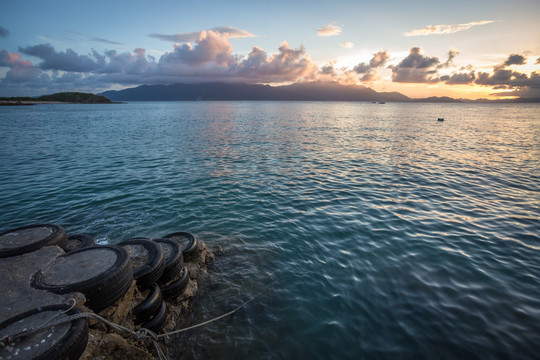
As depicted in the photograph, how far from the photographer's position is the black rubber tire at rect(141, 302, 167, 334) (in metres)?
6.85

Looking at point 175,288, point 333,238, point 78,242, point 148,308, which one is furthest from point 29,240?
point 333,238

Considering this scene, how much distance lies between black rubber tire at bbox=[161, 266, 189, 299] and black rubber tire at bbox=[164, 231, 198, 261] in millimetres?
1230

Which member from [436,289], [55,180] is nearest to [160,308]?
[436,289]

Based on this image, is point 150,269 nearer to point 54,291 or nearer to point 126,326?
point 126,326

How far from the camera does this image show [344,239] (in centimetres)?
1170

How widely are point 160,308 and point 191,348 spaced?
1.46 metres

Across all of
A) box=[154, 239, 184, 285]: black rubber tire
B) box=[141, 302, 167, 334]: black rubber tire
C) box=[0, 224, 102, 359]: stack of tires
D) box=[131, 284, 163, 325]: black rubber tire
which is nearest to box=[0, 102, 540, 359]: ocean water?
box=[141, 302, 167, 334]: black rubber tire

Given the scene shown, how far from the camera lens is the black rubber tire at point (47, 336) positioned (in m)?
4.15

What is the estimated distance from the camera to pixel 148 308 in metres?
6.93

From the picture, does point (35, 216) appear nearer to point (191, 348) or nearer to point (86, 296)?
point (86, 296)

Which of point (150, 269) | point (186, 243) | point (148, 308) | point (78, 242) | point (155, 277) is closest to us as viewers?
point (148, 308)

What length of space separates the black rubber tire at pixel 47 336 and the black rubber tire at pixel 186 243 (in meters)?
4.60

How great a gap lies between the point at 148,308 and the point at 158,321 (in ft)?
1.67

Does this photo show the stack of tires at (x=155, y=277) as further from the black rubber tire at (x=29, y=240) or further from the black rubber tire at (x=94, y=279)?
the black rubber tire at (x=29, y=240)
